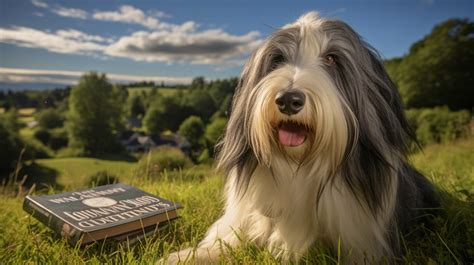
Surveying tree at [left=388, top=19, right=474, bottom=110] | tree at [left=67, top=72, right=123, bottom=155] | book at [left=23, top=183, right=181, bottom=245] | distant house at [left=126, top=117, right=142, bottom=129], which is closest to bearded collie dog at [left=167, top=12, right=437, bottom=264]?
book at [left=23, top=183, right=181, bottom=245]

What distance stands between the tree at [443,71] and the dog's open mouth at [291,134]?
2620cm

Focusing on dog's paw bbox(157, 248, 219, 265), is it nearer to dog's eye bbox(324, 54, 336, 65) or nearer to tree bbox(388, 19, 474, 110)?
dog's eye bbox(324, 54, 336, 65)

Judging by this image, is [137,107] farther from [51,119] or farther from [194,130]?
[194,130]

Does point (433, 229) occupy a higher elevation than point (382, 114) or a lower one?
lower

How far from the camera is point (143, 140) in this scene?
60688 mm

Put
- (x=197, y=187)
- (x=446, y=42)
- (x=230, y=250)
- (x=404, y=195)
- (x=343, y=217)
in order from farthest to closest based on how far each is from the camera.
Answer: (x=446, y=42) → (x=197, y=187) → (x=404, y=195) → (x=230, y=250) → (x=343, y=217)

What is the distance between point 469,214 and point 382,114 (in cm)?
110

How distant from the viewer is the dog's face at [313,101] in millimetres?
2031

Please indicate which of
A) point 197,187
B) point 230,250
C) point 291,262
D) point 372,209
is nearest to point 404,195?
point 372,209

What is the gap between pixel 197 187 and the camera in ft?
14.5

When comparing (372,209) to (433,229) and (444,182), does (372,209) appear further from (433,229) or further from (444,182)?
(444,182)

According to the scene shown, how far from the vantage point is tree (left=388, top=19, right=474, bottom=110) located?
87.7 ft

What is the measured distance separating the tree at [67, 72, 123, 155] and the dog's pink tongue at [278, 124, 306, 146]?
52452 millimetres

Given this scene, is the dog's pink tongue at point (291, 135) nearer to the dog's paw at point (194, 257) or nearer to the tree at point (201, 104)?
the dog's paw at point (194, 257)
